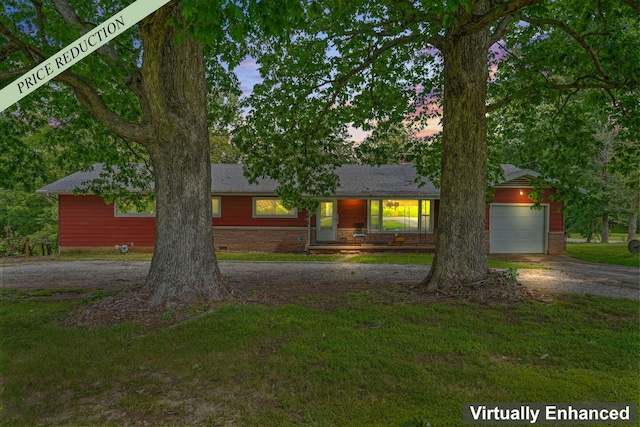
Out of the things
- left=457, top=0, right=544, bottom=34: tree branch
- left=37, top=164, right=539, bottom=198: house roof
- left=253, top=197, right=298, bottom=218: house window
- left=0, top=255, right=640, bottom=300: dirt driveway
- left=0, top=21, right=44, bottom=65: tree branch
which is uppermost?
left=457, top=0, right=544, bottom=34: tree branch

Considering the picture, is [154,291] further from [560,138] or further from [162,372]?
[560,138]

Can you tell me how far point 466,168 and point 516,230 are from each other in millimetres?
12304

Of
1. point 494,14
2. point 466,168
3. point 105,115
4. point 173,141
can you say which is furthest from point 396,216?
point 105,115

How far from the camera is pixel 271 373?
3.98 meters

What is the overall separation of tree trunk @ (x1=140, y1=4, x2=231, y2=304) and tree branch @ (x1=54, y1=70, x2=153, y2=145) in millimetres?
170

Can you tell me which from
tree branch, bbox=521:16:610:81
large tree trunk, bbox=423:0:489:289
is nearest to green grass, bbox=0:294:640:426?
large tree trunk, bbox=423:0:489:289

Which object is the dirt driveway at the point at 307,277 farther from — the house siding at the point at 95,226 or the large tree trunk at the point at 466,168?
the house siding at the point at 95,226

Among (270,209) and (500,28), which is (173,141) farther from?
(270,209)

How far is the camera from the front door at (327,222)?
61.4 feet

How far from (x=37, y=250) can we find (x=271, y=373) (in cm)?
2041

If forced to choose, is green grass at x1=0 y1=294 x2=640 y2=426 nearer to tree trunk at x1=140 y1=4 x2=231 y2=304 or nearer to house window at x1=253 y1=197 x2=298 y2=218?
tree trunk at x1=140 y1=4 x2=231 y2=304

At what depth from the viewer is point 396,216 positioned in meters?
18.6

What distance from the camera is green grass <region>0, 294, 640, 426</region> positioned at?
329 centimetres

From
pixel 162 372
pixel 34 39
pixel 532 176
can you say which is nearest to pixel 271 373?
pixel 162 372
